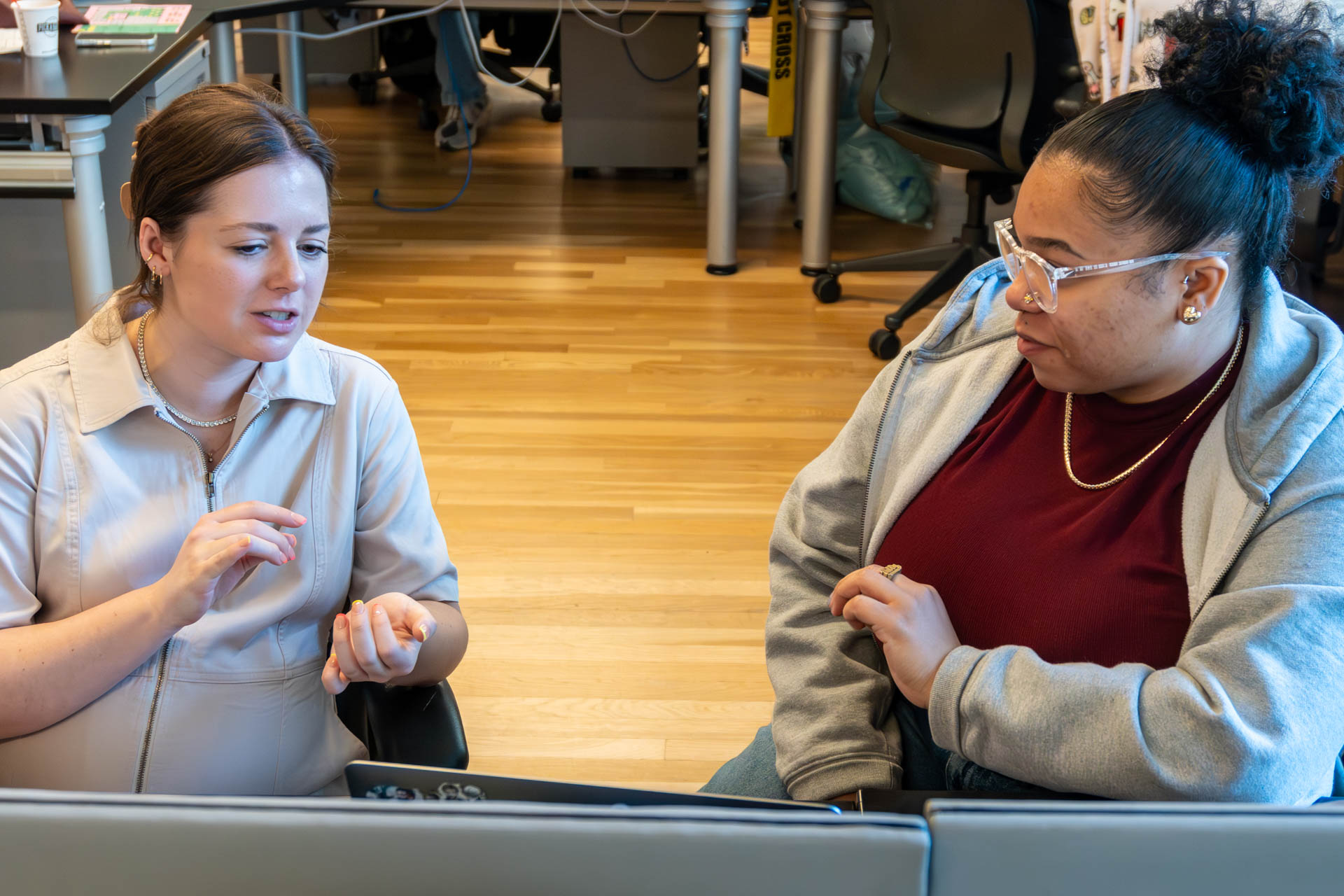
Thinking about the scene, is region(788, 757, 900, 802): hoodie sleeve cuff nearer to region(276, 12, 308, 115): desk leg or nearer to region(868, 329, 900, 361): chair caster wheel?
region(868, 329, 900, 361): chair caster wheel

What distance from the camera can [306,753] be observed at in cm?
126

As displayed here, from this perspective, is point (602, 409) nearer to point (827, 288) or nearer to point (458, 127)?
point (827, 288)

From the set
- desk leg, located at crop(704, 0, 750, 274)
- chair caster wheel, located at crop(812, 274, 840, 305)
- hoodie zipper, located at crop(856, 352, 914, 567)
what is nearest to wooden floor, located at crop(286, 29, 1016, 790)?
chair caster wheel, located at crop(812, 274, 840, 305)

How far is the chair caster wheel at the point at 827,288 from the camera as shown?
3781 millimetres

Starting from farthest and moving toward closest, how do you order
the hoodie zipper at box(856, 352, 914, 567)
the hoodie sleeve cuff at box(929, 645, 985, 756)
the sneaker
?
the sneaker → the hoodie zipper at box(856, 352, 914, 567) → the hoodie sleeve cuff at box(929, 645, 985, 756)

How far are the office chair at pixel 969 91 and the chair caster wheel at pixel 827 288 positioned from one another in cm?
23

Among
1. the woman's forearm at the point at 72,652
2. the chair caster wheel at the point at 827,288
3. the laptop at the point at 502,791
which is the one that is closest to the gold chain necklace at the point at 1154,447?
the laptop at the point at 502,791

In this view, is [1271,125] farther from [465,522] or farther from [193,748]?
[465,522]

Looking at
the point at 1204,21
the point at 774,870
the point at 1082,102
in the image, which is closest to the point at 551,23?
the point at 1082,102

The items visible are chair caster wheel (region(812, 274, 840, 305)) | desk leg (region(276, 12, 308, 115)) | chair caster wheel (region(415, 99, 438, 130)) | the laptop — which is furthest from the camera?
chair caster wheel (region(415, 99, 438, 130))

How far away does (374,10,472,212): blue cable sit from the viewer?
4.63 m

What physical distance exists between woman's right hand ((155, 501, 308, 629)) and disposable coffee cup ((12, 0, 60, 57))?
1.82 metres

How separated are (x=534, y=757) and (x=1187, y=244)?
51.7 inches

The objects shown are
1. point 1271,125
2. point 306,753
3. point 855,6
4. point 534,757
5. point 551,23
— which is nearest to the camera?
point 1271,125
